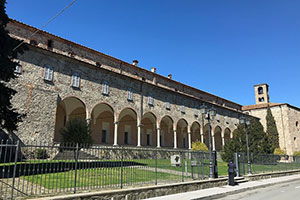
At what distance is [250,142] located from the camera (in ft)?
84.3

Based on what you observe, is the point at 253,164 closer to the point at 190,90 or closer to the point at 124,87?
the point at 124,87

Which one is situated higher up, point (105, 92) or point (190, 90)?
point (190, 90)

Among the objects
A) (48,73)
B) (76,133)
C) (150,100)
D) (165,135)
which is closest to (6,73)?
(76,133)

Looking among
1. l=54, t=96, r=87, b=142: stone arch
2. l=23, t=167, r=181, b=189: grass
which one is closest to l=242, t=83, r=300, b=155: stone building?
l=54, t=96, r=87, b=142: stone arch

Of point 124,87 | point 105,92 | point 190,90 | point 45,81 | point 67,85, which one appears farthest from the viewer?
point 190,90

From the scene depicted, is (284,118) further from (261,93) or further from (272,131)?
(261,93)

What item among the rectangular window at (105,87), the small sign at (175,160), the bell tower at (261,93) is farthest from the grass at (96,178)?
the bell tower at (261,93)

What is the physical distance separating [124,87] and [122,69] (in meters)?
5.91

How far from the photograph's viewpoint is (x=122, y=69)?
27906mm

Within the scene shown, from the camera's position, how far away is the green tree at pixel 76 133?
15172mm

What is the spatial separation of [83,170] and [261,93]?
5110cm

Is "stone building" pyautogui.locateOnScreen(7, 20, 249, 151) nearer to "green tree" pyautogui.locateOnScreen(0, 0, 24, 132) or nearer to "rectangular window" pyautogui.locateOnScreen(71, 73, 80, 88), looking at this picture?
"rectangular window" pyautogui.locateOnScreen(71, 73, 80, 88)

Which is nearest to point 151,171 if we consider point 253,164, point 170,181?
point 170,181

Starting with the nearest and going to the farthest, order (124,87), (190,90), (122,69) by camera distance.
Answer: (124,87)
(122,69)
(190,90)
